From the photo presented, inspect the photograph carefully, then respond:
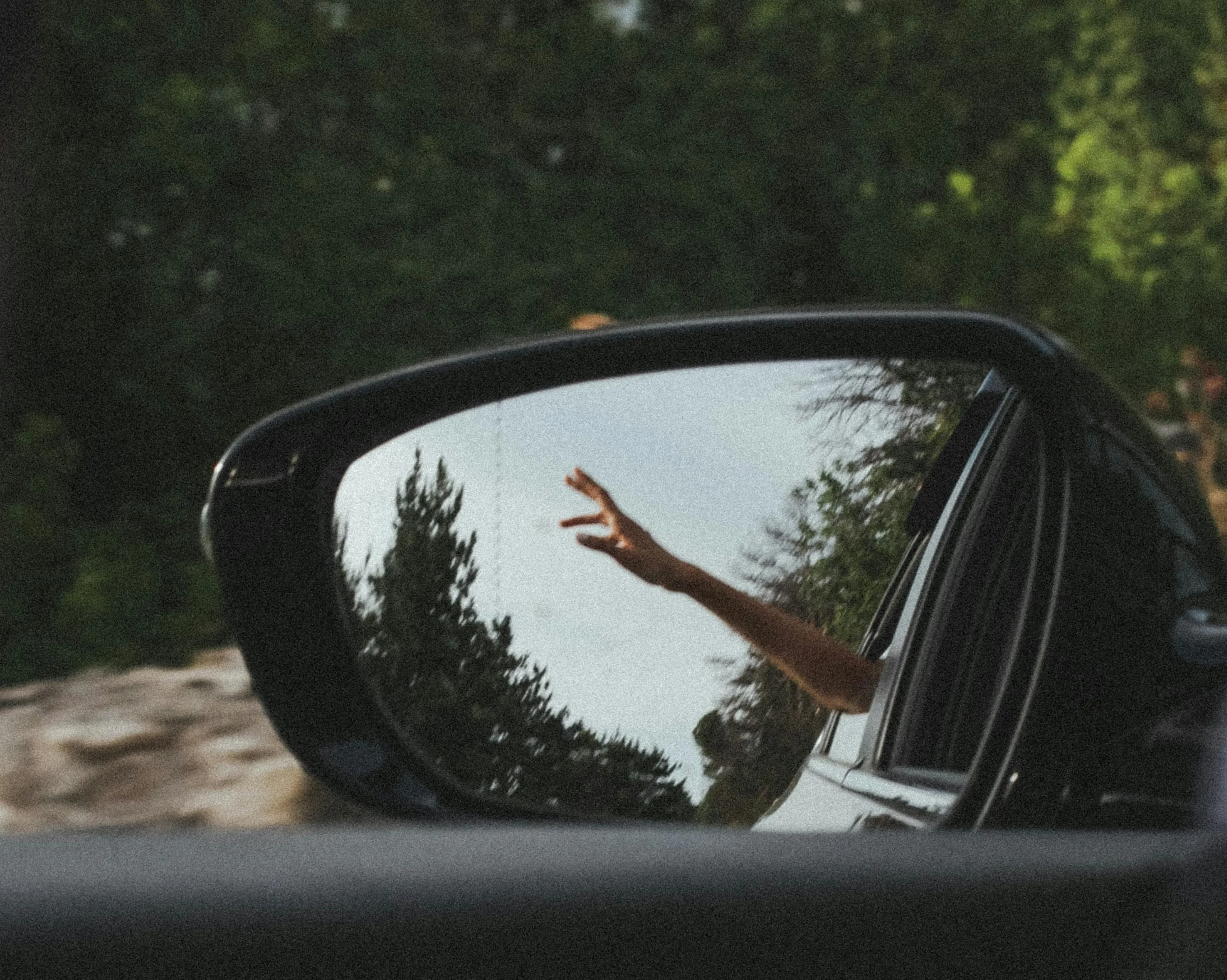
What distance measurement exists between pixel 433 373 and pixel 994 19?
50.3 feet

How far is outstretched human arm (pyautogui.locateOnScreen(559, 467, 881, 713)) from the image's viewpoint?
1479mm

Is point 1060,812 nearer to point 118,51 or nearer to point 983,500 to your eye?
point 983,500

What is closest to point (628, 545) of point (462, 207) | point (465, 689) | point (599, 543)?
point (599, 543)

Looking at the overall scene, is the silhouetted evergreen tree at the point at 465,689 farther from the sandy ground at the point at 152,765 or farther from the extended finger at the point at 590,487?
the sandy ground at the point at 152,765

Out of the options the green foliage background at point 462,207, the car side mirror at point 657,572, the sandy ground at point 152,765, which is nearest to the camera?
the car side mirror at point 657,572

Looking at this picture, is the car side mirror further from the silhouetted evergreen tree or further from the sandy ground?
the sandy ground

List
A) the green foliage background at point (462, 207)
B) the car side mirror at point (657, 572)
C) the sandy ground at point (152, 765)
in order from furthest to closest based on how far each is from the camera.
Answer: the green foliage background at point (462, 207)
the sandy ground at point (152, 765)
the car side mirror at point (657, 572)

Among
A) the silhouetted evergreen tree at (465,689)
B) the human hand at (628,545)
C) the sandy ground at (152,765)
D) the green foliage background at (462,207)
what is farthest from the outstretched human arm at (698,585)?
the green foliage background at (462,207)

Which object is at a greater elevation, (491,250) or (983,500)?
(491,250)

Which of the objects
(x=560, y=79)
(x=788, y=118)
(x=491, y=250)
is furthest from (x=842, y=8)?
(x=491, y=250)

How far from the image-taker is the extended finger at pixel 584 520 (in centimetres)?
150

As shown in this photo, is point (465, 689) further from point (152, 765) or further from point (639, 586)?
point (152, 765)

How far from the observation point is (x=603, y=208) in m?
13.4

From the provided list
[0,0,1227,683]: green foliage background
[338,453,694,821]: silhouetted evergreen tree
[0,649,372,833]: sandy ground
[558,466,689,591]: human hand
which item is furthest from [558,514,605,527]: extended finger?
[0,0,1227,683]: green foliage background
